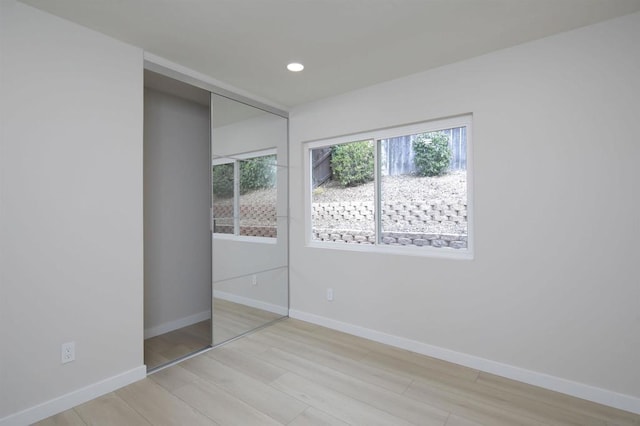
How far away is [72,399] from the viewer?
2.07 m

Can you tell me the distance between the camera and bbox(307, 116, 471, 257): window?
9.21 ft

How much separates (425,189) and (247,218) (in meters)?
1.79

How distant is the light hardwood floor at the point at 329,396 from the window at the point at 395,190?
1.03 metres

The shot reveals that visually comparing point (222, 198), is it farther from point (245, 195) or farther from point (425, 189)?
point (425, 189)

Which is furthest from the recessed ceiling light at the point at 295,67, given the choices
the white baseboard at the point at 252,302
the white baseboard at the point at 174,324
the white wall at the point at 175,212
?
the white baseboard at the point at 174,324

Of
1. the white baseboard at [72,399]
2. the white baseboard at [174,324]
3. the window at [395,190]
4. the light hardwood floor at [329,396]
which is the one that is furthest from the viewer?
the white baseboard at [174,324]

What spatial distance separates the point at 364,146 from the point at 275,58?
1260 millimetres

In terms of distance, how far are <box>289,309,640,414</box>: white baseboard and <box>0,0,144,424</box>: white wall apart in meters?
1.98

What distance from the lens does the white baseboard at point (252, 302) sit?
121 inches

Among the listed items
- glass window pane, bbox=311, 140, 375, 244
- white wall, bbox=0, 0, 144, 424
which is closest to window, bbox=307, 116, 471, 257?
glass window pane, bbox=311, 140, 375, 244

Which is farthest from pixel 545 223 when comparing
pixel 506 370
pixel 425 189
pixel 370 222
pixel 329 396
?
pixel 329 396

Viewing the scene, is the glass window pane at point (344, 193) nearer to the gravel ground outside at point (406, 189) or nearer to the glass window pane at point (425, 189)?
the gravel ground outside at point (406, 189)

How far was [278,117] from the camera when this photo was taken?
373 cm

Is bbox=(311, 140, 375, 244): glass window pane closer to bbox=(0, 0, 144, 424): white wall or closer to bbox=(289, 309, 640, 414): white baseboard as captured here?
bbox=(289, 309, 640, 414): white baseboard
